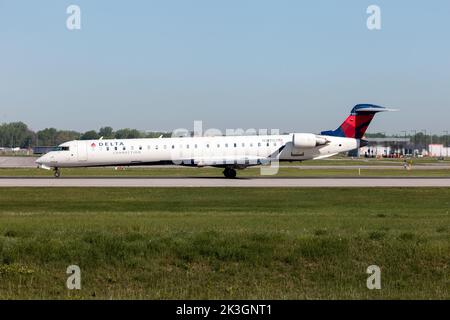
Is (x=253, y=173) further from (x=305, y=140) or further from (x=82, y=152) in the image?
(x=82, y=152)

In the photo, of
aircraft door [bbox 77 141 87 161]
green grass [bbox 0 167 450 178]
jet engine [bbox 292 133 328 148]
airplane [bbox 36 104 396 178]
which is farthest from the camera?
green grass [bbox 0 167 450 178]

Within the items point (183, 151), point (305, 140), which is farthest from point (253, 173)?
point (183, 151)

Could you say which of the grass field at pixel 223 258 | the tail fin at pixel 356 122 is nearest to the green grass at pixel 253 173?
the tail fin at pixel 356 122

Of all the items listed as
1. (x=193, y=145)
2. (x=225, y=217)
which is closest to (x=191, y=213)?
(x=225, y=217)

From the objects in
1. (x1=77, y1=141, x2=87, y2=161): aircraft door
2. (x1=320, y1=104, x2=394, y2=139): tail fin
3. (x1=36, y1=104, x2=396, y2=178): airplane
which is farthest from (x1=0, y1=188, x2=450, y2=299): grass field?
(x1=320, y1=104, x2=394, y2=139): tail fin

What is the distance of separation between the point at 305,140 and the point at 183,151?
31.4 ft

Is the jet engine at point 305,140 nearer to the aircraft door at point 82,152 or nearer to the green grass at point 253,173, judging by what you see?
the green grass at point 253,173

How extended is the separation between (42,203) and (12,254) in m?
16.3

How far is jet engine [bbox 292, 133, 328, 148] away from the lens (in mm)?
53562

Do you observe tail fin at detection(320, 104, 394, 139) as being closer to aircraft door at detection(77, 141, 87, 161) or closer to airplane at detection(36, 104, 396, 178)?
airplane at detection(36, 104, 396, 178)

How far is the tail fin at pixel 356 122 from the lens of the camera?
185 feet

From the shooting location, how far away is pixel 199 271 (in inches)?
669

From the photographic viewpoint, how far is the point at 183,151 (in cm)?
5281

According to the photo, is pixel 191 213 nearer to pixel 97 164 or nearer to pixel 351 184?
pixel 351 184
